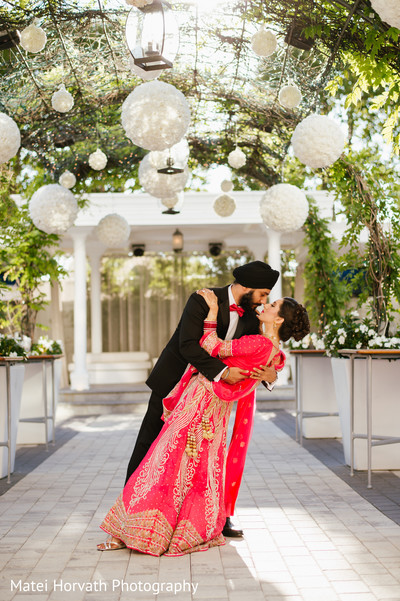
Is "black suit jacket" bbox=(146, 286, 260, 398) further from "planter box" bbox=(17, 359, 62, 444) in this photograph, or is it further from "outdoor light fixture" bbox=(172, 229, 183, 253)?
"outdoor light fixture" bbox=(172, 229, 183, 253)

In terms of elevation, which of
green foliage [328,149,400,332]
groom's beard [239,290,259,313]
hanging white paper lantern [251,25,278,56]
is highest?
hanging white paper lantern [251,25,278,56]

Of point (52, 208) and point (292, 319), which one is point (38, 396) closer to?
point (52, 208)

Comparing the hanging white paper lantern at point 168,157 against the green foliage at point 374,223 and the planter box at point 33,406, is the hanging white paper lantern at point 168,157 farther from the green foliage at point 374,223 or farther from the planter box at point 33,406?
the planter box at point 33,406

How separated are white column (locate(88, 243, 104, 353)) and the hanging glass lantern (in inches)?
463

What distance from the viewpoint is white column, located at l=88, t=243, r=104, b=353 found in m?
16.9

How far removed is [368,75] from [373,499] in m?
3.06

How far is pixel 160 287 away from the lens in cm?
1869

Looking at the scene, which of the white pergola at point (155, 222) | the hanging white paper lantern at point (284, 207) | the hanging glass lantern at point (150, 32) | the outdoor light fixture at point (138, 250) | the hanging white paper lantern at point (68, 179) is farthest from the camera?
the outdoor light fixture at point (138, 250)

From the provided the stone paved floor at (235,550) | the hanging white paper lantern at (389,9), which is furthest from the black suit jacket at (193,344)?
the hanging white paper lantern at (389,9)

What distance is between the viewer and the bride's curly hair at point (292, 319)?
13.7 ft

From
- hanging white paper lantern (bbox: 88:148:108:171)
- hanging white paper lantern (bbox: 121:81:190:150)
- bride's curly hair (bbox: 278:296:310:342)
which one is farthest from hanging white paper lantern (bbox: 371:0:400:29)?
hanging white paper lantern (bbox: 88:148:108:171)

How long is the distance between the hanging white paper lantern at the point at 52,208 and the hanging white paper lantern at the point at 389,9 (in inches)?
195

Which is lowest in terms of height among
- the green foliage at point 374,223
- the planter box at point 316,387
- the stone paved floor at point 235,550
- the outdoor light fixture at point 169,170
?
the stone paved floor at point 235,550

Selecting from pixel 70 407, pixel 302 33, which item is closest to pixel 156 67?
pixel 302 33
